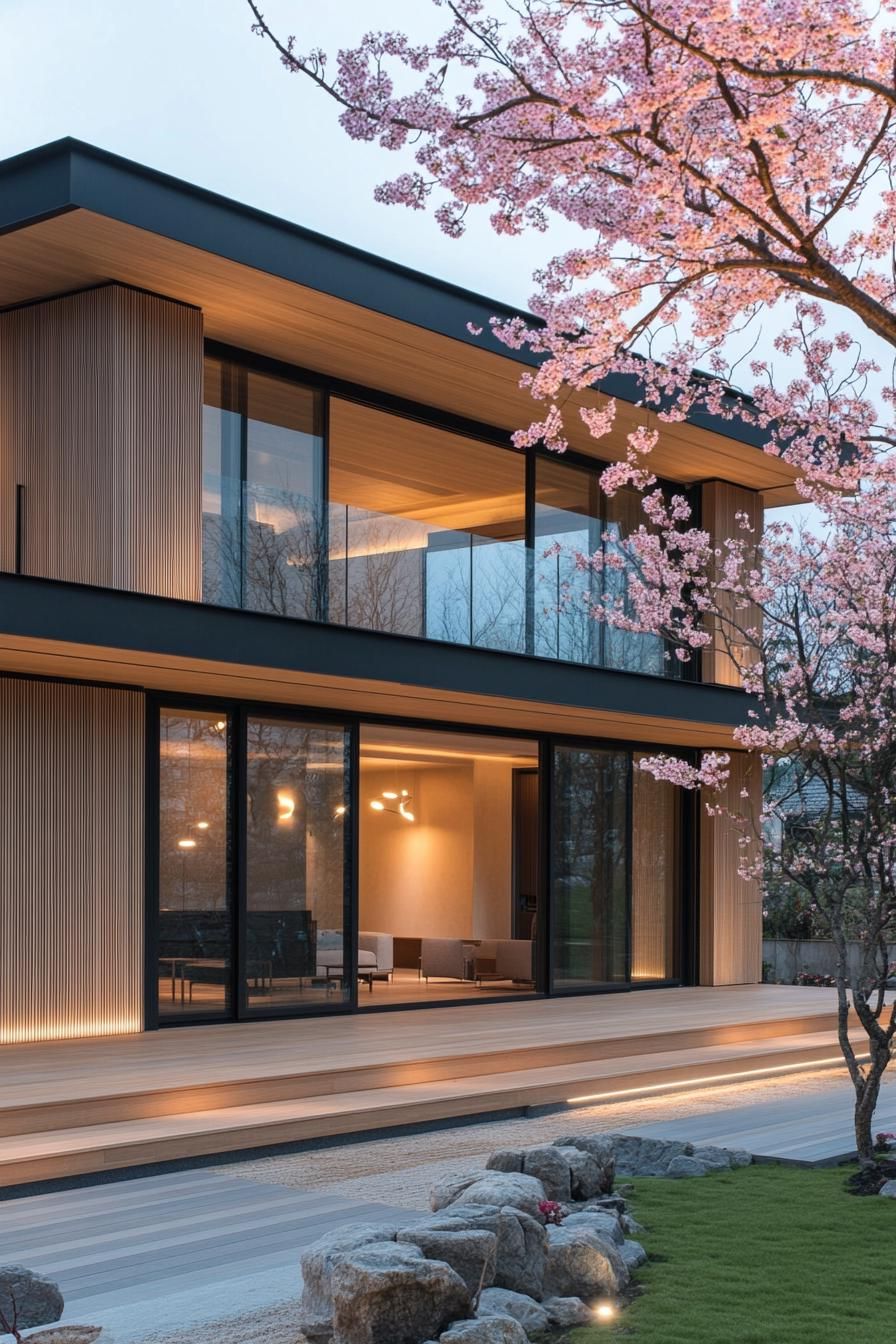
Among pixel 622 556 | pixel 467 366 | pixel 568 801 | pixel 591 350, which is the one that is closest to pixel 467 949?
pixel 568 801

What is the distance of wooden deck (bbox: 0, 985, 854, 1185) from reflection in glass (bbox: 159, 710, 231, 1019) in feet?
1.26

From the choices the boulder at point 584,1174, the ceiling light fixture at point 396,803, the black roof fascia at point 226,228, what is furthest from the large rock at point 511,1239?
the ceiling light fixture at point 396,803

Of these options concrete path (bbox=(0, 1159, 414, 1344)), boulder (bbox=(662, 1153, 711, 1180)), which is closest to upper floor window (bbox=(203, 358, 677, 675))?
concrete path (bbox=(0, 1159, 414, 1344))

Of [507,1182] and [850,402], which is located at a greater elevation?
[850,402]

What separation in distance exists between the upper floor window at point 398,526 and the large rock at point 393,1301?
7.18m

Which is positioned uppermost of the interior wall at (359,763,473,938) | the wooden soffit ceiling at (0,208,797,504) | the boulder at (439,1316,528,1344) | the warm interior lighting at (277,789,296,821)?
the wooden soffit ceiling at (0,208,797,504)

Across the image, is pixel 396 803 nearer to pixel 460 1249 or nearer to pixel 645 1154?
pixel 645 1154

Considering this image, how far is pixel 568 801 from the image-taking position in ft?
50.1

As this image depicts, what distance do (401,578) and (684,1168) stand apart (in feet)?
19.5

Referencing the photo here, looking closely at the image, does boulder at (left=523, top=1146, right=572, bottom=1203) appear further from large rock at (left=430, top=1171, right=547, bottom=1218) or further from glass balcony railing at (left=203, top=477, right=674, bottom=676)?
glass balcony railing at (left=203, top=477, right=674, bottom=676)

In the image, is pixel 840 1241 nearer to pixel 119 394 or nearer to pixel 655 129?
pixel 655 129

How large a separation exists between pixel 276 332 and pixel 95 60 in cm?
4345

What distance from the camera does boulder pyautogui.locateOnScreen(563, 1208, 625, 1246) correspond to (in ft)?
19.2

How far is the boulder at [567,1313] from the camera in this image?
199 inches
